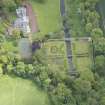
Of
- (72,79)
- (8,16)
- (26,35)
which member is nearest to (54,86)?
(72,79)

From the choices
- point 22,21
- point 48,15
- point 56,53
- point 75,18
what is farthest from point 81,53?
point 22,21

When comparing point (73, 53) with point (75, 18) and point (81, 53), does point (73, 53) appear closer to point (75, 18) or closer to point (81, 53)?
point (81, 53)

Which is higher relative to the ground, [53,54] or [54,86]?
[53,54]

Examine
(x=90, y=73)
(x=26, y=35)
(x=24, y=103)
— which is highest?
(x=26, y=35)

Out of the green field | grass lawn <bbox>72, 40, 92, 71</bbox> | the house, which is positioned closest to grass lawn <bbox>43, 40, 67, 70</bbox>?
the green field

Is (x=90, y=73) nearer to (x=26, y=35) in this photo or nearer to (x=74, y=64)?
(x=74, y=64)

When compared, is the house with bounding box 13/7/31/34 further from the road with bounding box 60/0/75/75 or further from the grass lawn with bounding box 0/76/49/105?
the grass lawn with bounding box 0/76/49/105
